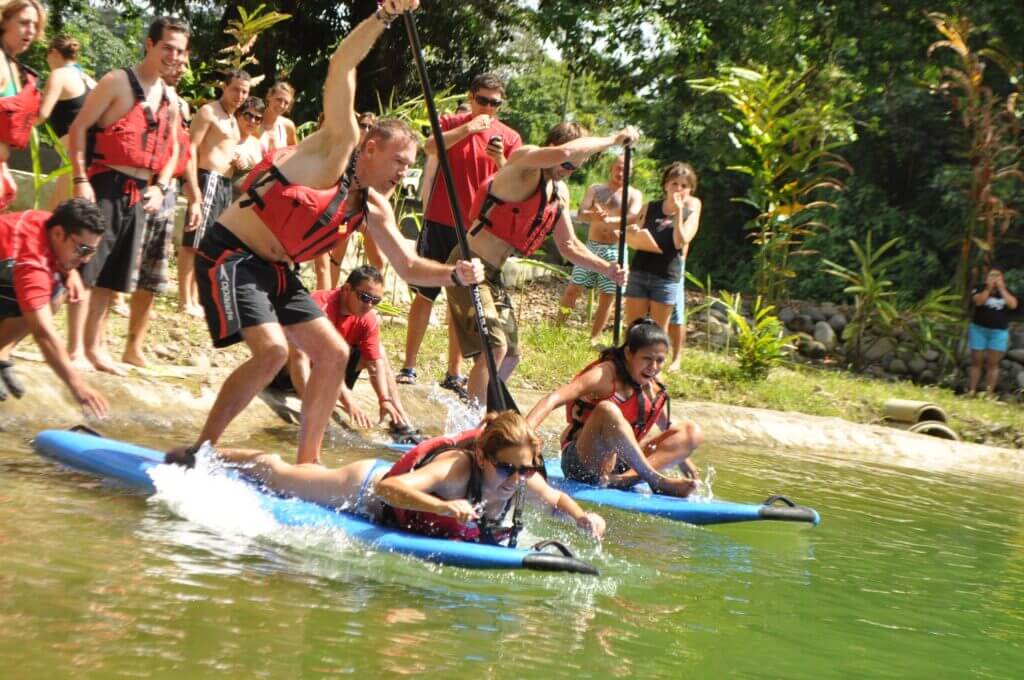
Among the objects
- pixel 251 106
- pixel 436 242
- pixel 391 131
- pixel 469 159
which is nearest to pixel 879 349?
pixel 469 159

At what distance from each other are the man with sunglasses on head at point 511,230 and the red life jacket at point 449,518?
6.21ft

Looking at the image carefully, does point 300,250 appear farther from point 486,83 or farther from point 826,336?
point 826,336

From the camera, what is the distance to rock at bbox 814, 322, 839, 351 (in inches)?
558

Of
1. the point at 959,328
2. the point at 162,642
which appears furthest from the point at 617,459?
the point at 959,328

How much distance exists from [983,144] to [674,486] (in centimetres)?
827

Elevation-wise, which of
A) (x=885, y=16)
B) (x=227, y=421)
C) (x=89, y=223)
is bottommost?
(x=227, y=421)

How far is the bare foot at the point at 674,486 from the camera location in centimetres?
650

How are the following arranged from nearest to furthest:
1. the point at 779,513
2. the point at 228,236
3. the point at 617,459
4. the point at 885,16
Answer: the point at 228,236
the point at 779,513
the point at 617,459
the point at 885,16

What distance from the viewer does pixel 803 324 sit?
1469 cm

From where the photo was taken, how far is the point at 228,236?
550 centimetres

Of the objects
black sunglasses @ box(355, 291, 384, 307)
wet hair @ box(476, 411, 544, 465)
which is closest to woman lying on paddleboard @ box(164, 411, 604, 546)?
wet hair @ box(476, 411, 544, 465)

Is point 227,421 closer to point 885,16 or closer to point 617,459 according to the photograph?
point 617,459

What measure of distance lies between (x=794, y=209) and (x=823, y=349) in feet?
6.37

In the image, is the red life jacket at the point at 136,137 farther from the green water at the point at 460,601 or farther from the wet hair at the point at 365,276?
the green water at the point at 460,601
